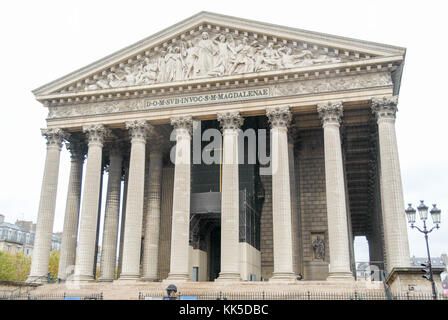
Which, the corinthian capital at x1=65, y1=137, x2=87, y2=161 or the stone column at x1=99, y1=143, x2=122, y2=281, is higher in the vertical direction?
the corinthian capital at x1=65, y1=137, x2=87, y2=161

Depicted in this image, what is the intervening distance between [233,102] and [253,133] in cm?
524

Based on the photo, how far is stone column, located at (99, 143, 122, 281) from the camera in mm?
36031

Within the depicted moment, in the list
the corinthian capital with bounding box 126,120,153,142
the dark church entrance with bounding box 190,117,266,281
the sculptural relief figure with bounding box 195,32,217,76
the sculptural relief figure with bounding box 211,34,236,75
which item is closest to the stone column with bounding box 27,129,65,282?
the corinthian capital with bounding box 126,120,153,142

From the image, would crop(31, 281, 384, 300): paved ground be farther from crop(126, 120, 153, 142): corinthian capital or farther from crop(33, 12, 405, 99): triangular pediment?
crop(33, 12, 405, 99): triangular pediment

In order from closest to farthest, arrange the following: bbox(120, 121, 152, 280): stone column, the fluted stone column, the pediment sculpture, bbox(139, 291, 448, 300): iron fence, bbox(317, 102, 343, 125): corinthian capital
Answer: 1. bbox(139, 291, 448, 300): iron fence
2. bbox(317, 102, 343, 125): corinthian capital
3. bbox(120, 121, 152, 280): stone column
4. the pediment sculpture
5. the fluted stone column

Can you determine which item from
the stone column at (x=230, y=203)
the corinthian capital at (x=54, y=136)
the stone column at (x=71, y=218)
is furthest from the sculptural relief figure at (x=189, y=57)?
the stone column at (x=71, y=218)

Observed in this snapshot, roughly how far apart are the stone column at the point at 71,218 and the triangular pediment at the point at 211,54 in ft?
18.9

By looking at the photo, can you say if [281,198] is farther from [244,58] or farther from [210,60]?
[210,60]

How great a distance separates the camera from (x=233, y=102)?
32781 mm

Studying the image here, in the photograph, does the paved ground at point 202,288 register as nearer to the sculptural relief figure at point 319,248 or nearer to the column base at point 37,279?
the column base at point 37,279

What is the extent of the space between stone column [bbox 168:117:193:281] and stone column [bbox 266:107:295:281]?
231 inches

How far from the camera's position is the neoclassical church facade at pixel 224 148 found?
3017cm
